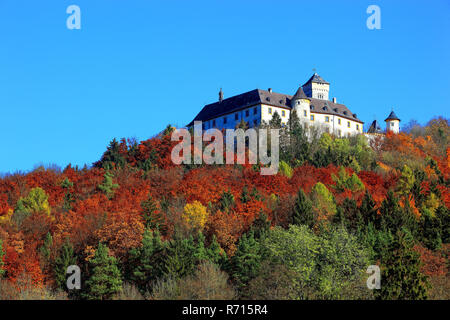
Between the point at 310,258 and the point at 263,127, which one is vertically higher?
the point at 263,127

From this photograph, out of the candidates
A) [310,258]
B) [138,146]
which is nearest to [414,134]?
[138,146]

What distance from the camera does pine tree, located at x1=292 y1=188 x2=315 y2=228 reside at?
5881cm

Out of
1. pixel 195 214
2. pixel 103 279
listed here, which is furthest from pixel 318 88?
pixel 103 279

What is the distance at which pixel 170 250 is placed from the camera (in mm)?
48531

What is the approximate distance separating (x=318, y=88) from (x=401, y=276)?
3434 inches

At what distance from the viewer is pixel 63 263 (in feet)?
171

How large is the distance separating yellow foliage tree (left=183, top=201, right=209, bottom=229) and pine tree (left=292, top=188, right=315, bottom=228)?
856 cm

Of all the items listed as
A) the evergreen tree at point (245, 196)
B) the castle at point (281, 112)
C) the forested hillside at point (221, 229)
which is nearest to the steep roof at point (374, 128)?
the castle at point (281, 112)

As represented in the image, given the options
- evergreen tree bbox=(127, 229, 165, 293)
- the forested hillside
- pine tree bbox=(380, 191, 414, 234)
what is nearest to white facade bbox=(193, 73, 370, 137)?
the forested hillside

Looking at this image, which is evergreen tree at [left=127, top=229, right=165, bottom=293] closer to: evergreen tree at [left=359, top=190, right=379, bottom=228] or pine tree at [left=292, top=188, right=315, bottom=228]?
pine tree at [left=292, top=188, right=315, bottom=228]

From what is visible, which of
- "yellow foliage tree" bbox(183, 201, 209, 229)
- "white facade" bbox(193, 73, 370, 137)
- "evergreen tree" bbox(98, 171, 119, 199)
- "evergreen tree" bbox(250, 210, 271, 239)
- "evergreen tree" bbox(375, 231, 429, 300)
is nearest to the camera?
"evergreen tree" bbox(375, 231, 429, 300)

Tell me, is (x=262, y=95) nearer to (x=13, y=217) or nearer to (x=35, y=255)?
(x=13, y=217)

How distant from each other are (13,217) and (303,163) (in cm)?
3897
